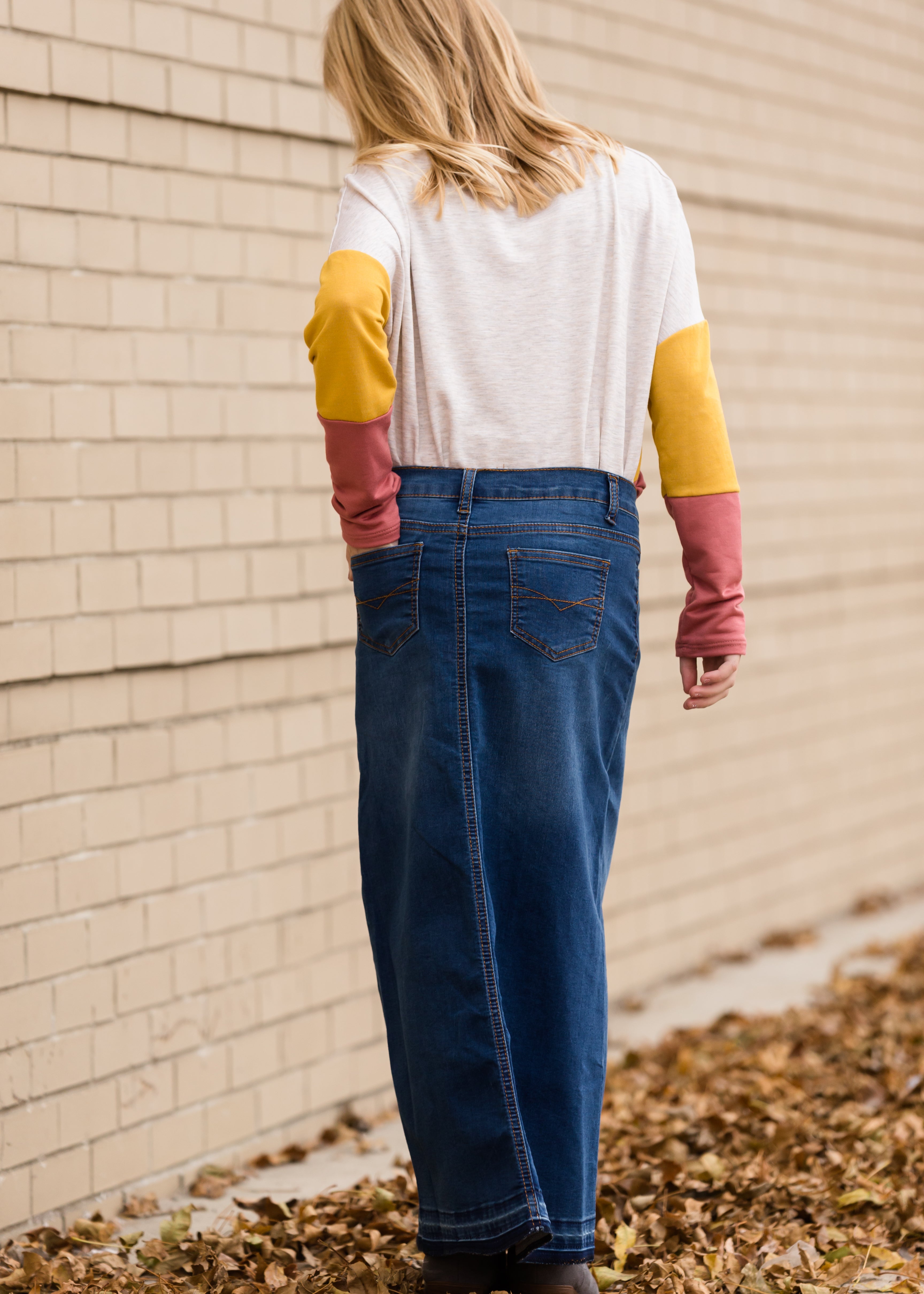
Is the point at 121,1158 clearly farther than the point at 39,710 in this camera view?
Yes

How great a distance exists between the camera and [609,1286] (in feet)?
10.6

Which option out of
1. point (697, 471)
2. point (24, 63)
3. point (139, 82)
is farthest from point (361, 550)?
point (139, 82)

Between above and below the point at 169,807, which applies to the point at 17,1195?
below

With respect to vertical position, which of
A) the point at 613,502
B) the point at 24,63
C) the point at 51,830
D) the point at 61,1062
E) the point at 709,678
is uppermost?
the point at 24,63

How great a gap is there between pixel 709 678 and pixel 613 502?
0.39 m

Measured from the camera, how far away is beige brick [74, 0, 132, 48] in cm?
368

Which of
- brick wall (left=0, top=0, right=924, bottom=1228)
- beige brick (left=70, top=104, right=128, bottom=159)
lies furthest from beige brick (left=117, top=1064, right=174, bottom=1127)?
beige brick (left=70, top=104, right=128, bottom=159)

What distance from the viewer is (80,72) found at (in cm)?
368

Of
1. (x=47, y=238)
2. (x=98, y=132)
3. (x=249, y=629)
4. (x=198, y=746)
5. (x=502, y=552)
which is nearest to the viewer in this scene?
(x=502, y=552)

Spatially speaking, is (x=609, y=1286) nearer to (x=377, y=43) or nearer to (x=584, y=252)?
(x=584, y=252)

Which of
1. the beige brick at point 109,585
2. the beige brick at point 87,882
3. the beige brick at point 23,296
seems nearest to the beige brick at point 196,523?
the beige brick at point 109,585

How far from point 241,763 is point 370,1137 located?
123cm

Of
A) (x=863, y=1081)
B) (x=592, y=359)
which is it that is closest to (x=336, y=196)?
(x=592, y=359)

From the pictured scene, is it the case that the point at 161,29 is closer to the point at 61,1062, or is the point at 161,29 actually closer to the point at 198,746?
the point at 198,746
